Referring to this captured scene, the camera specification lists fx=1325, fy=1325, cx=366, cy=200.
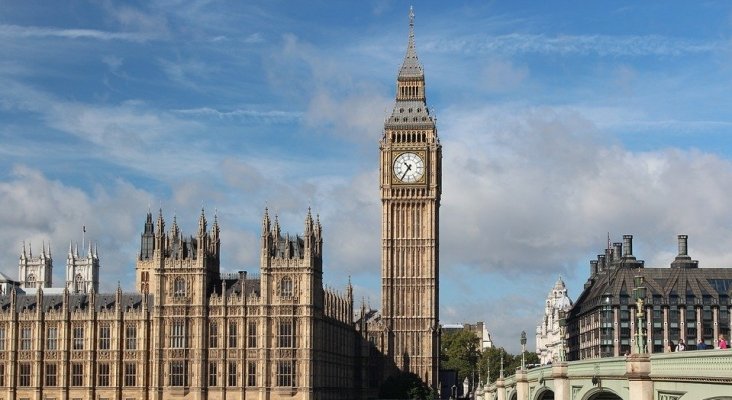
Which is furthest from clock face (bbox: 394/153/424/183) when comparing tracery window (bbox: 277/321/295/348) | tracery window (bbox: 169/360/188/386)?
tracery window (bbox: 169/360/188/386)

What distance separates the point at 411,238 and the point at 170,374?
4902 centimetres

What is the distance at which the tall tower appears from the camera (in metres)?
175

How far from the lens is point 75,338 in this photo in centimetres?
14388

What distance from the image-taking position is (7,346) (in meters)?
145

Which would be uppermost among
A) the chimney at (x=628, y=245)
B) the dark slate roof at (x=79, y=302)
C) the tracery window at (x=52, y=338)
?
the chimney at (x=628, y=245)

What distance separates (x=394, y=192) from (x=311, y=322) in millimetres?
45443

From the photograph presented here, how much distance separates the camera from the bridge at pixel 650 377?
141ft

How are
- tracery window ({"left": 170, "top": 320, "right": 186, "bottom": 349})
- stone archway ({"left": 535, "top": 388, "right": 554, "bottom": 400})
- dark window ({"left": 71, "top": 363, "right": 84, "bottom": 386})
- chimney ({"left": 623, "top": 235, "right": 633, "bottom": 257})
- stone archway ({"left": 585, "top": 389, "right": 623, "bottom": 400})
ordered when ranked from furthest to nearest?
chimney ({"left": 623, "top": 235, "right": 633, "bottom": 257}), dark window ({"left": 71, "top": 363, "right": 84, "bottom": 386}), tracery window ({"left": 170, "top": 320, "right": 186, "bottom": 349}), stone archway ({"left": 535, "top": 388, "right": 554, "bottom": 400}), stone archway ({"left": 585, "top": 389, "right": 623, "bottom": 400})

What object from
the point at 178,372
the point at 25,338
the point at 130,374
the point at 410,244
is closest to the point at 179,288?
the point at 178,372

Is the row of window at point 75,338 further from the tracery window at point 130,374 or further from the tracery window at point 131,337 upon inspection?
the tracery window at point 130,374

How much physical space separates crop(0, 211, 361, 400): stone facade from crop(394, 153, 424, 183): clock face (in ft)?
123

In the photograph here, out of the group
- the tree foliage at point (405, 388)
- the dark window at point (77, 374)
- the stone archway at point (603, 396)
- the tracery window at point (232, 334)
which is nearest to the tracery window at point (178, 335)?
the tracery window at point (232, 334)

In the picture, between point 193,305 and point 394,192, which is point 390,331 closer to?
point 394,192

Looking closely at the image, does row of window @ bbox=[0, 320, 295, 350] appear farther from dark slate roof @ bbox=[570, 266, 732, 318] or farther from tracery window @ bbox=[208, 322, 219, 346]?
dark slate roof @ bbox=[570, 266, 732, 318]
